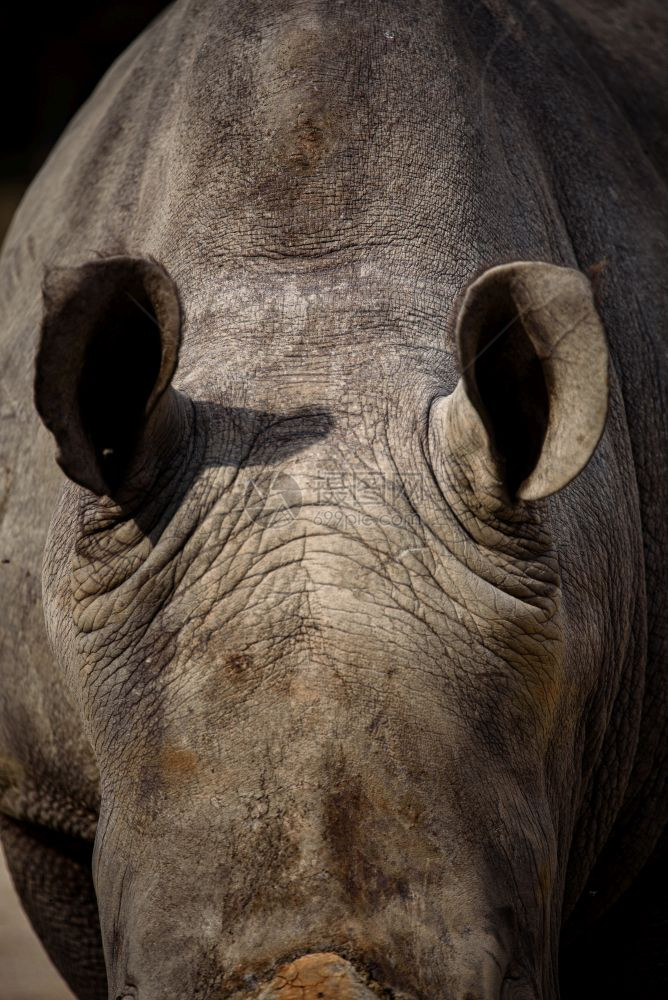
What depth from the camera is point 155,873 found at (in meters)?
2.38

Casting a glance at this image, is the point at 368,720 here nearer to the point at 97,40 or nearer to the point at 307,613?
the point at 307,613

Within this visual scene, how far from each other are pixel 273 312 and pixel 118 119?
1.47 meters

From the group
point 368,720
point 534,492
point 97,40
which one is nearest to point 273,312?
point 534,492

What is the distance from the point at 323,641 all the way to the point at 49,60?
38.5ft

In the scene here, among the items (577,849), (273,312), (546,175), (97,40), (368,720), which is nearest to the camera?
(368,720)

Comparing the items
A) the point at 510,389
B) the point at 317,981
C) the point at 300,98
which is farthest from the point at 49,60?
the point at 317,981

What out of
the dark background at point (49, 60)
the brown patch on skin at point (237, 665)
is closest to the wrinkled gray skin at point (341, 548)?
the brown patch on skin at point (237, 665)

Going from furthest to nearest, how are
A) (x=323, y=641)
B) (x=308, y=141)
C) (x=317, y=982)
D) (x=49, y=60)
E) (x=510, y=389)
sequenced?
(x=49, y=60)
(x=308, y=141)
(x=510, y=389)
(x=323, y=641)
(x=317, y=982)

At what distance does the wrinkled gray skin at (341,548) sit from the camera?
229 cm

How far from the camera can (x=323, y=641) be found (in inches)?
94.5

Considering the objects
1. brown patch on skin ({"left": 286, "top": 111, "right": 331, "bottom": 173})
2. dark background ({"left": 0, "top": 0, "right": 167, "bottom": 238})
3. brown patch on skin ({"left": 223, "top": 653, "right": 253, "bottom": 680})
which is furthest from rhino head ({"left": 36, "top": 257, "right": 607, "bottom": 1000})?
dark background ({"left": 0, "top": 0, "right": 167, "bottom": 238})

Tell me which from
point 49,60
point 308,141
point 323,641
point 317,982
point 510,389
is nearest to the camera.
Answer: point 317,982

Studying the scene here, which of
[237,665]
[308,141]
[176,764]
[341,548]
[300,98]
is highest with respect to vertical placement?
[300,98]

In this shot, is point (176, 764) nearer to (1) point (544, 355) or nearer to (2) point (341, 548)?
(2) point (341, 548)
